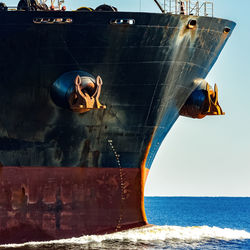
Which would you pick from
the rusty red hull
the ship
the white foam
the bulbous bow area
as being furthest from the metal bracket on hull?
the bulbous bow area

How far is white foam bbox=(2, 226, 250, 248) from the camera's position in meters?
19.8

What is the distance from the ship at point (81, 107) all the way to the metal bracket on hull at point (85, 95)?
3 cm

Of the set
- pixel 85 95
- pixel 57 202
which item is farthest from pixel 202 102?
pixel 57 202

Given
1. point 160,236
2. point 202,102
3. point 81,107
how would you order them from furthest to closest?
point 202,102, point 160,236, point 81,107

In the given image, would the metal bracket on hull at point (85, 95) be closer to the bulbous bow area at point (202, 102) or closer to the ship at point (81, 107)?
the ship at point (81, 107)

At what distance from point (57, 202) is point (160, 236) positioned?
12.8ft

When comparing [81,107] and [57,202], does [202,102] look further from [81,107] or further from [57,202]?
[57,202]

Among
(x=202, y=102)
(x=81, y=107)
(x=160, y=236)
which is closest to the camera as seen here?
(x=81, y=107)

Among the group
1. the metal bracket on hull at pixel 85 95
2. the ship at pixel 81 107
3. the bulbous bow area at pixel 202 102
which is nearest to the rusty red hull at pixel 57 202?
the ship at pixel 81 107

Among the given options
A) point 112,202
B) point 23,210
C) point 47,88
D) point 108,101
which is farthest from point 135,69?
point 23,210

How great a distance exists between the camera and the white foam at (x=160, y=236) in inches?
778

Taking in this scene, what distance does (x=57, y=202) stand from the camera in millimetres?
19812

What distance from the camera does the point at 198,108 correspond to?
22.3m

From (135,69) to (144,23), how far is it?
1.36m
